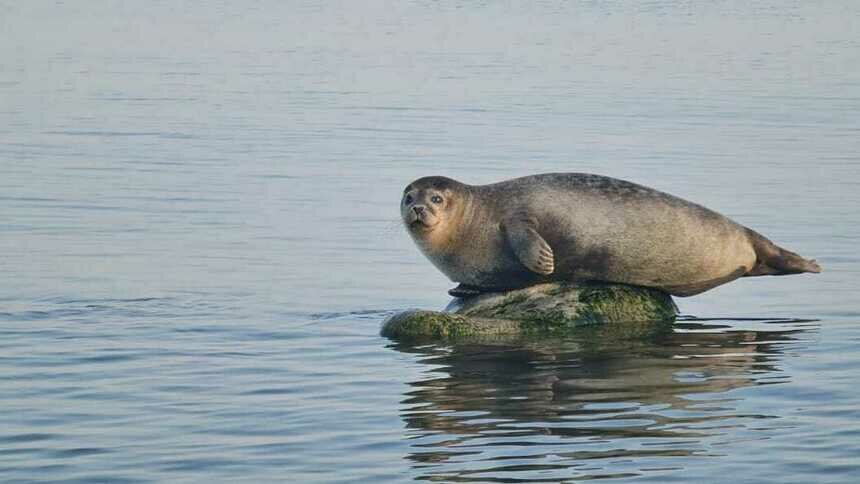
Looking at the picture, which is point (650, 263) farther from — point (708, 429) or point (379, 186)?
point (379, 186)

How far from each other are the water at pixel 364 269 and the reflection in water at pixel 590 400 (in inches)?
1.3

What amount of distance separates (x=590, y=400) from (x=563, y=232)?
3.09 meters

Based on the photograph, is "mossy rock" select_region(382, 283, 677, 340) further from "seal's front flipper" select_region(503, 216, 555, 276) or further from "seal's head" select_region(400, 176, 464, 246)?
"seal's head" select_region(400, 176, 464, 246)

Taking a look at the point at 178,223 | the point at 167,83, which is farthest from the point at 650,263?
the point at 167,83

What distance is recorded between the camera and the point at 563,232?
13.3 m

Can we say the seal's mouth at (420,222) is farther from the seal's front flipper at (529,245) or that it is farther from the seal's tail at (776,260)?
the seal's tail at (776,260)

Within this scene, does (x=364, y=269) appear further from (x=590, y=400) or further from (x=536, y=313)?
(x=590, y=400)

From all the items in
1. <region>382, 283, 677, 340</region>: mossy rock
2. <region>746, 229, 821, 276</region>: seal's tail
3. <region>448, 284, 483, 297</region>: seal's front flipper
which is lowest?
<region>382, 283, 677, 340</region>: mossy rock

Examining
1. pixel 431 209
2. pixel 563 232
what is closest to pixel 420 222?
pixel 431 209

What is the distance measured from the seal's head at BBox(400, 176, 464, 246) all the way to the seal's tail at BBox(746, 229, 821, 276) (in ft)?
7.40

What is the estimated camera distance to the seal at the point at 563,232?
13.2 m

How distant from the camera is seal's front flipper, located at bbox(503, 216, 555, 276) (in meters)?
12.8

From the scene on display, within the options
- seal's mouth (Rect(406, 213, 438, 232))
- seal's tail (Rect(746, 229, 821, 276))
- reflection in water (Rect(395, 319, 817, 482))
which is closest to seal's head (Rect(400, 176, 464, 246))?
seal's mouth (Rect(406, 213, 438, 232))

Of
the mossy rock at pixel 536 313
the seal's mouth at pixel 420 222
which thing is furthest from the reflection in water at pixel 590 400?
the seal's mouth at pixel 420 222
